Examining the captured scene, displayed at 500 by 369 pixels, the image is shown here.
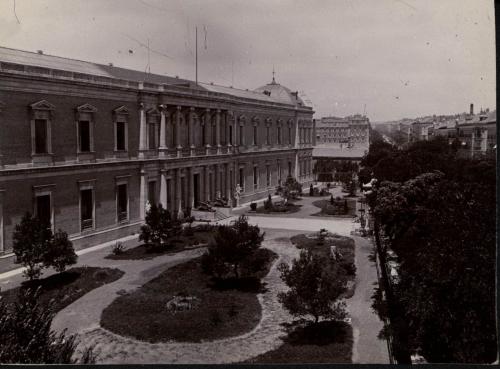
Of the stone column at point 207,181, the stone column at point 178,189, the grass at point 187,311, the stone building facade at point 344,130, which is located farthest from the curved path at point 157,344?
the stone building facade at point 344,130

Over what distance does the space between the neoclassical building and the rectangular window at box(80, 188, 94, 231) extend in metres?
0.06

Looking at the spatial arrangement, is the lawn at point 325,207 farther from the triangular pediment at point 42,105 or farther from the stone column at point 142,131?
the triangular pediment at point 42,105

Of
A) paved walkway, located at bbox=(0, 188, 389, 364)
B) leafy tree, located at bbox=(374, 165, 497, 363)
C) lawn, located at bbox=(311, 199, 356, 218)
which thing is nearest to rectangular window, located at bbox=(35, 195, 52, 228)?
paved walkway, located at bbox=(0, 188, 389, 364)

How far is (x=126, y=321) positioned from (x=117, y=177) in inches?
647

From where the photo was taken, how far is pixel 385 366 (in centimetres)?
1192

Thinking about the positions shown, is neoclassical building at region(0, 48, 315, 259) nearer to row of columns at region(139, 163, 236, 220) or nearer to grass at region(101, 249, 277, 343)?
row of columns at region(139, 163, 236, 220)

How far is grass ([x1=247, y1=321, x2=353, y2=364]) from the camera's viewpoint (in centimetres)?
1672

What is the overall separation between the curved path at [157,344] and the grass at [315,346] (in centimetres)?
48

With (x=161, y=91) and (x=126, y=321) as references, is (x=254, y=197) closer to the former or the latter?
(x=161, y=91)

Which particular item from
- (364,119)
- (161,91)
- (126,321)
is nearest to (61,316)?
(126,321)

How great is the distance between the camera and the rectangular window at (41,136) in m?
27.6

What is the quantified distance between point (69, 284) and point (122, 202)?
12.2m

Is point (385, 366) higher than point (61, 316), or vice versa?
point (385, 366)

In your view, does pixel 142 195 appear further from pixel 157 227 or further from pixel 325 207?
pixel 325 207
